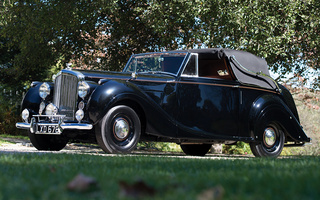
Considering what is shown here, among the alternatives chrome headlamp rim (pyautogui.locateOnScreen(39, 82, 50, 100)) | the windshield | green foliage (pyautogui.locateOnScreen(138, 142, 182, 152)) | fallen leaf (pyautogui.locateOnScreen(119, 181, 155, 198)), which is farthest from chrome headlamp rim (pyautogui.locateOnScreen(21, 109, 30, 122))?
green foliage (pyautogui.locateOnScreen(138, 142, 182, 152))

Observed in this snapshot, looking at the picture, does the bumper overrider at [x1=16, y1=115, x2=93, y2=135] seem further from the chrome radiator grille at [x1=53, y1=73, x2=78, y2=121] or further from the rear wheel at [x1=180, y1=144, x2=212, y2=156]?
the rear wheel at [x1=180, y1=144, x2=212, y2=156]

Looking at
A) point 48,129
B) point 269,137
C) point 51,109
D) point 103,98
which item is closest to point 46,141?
point 51,109

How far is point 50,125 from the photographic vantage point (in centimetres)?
709

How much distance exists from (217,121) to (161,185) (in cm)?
554

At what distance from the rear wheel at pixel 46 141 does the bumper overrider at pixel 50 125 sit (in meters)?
0.45

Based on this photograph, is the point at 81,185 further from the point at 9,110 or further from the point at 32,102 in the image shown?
the point at 9,110

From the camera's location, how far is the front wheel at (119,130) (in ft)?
22.0

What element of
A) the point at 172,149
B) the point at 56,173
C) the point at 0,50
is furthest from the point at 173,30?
the point at 56,173

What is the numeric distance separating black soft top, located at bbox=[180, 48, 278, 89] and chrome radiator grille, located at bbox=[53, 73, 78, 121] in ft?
7.84

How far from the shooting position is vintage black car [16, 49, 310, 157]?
6895 millimetres

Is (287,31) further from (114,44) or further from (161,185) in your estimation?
(161,185)

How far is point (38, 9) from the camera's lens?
1454cm

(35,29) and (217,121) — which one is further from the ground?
(35,29)

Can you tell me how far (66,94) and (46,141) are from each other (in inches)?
49.4
